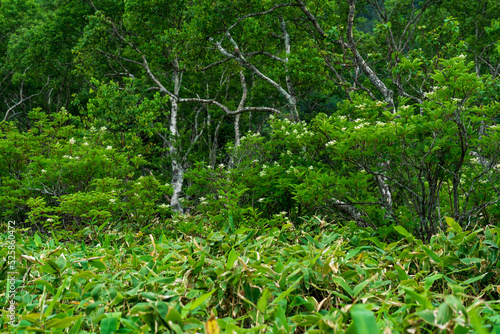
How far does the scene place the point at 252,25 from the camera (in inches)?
361

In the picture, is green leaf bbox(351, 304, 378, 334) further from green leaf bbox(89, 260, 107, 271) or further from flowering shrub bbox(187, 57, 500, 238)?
flowering shrub bbox(187, 57, 500, 238)

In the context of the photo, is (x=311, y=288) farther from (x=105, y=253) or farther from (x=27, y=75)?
(x=27, y=75)

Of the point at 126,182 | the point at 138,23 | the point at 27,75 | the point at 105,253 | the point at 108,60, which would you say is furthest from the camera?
the point at 27,75

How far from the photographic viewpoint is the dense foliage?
1007mm

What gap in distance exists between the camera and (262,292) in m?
1.09

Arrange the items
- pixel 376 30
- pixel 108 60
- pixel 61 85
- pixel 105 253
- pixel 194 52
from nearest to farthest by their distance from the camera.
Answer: pixel 105 253
pixel 376 30
pixel 194 52
pixel 108 60
pixel 61 85

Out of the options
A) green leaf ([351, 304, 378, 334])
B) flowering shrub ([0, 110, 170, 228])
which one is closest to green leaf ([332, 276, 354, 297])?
green leaf ([351, 304, 378, 334])

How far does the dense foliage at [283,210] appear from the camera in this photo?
101 centimetres

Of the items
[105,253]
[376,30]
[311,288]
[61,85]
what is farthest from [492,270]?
[61,85]

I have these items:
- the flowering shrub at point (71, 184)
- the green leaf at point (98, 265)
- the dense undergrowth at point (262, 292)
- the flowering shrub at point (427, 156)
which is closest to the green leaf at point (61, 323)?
the dense undergrowth at point (262, 292)

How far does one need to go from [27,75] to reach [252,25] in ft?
46.1

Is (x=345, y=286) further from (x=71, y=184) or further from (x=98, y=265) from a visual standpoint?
(x=71, y=184)

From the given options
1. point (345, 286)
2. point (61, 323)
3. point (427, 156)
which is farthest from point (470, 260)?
point (427, 156)

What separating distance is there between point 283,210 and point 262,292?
4.90 m
